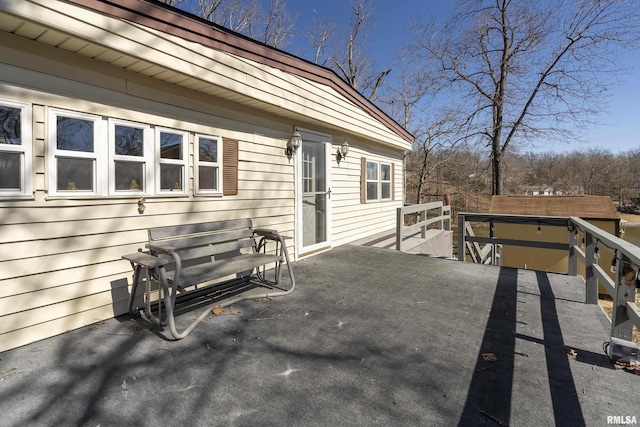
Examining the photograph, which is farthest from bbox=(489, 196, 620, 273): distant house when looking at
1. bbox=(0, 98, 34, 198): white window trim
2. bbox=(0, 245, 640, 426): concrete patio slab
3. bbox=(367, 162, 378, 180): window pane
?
bbox=(0, 98, 34, 198): white window trim

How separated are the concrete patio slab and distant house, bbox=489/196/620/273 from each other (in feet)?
24.8

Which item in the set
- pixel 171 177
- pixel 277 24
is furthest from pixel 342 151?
pixel 277 24

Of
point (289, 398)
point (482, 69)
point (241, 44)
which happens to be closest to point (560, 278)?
point (289, 398)

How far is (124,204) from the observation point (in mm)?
3084

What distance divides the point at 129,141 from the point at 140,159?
0.19 metres

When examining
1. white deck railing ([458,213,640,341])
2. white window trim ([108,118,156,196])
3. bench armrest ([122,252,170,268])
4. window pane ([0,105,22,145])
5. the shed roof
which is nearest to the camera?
white deck railing ([458,213,640,341])

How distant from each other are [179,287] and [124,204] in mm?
1083

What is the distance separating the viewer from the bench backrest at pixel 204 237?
3.14 metres

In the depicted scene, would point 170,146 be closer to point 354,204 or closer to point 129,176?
point 129,176

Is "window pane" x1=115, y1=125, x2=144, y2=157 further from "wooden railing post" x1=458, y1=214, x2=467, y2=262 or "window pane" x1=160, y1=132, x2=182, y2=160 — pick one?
"wooden railing post" x1=458, y1=214, x2=467, y2=262

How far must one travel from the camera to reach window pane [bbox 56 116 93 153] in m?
2.67

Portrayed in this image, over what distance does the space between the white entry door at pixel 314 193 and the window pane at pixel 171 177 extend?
211 centimetres

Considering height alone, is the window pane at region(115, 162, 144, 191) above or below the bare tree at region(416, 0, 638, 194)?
below

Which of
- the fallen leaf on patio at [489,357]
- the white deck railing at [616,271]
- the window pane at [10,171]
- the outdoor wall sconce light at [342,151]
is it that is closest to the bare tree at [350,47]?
the outdoor wall sconce light at [342,151]
